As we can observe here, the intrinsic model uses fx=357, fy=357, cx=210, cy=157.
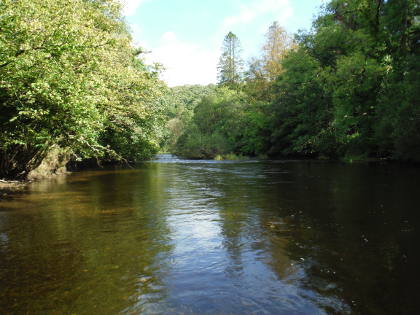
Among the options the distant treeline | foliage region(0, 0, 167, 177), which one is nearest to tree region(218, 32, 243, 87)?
the distant treeline

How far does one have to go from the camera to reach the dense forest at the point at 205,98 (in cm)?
1119

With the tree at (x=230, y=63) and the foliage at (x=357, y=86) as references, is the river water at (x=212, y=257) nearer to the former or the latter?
the foliage at (x=357, y=86)

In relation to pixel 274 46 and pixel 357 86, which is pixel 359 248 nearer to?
pixel 357 86

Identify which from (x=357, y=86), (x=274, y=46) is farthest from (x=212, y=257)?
(x=274, y=46)

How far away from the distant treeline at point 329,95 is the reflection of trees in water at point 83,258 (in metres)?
10.7

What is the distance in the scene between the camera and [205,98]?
7162 cm

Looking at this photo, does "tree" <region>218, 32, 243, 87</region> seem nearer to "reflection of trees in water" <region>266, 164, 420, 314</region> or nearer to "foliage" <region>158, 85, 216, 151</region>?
"foliage" <region>158, 85, 216, 151</region>

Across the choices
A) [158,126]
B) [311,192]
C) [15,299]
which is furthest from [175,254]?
[158,126]

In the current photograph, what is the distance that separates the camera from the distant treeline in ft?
64.7

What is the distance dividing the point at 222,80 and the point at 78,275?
88482 millimetres

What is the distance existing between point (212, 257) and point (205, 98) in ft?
217

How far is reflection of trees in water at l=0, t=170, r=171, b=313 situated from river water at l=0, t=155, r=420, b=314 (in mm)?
22

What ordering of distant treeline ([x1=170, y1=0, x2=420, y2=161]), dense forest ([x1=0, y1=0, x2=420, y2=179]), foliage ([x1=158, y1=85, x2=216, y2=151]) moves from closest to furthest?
1. dense forest ([x1=0, y1=0, x2=420, y2=179])
2. distant treeline ([x1=170, y1=0, x2=420, y2=161])
3. foliage ([x1=158, y1=85, x2=216, y2=151])

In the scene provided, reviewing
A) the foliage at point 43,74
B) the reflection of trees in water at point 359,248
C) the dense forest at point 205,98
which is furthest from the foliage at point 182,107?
the reflection of trees in water at point 359,248
